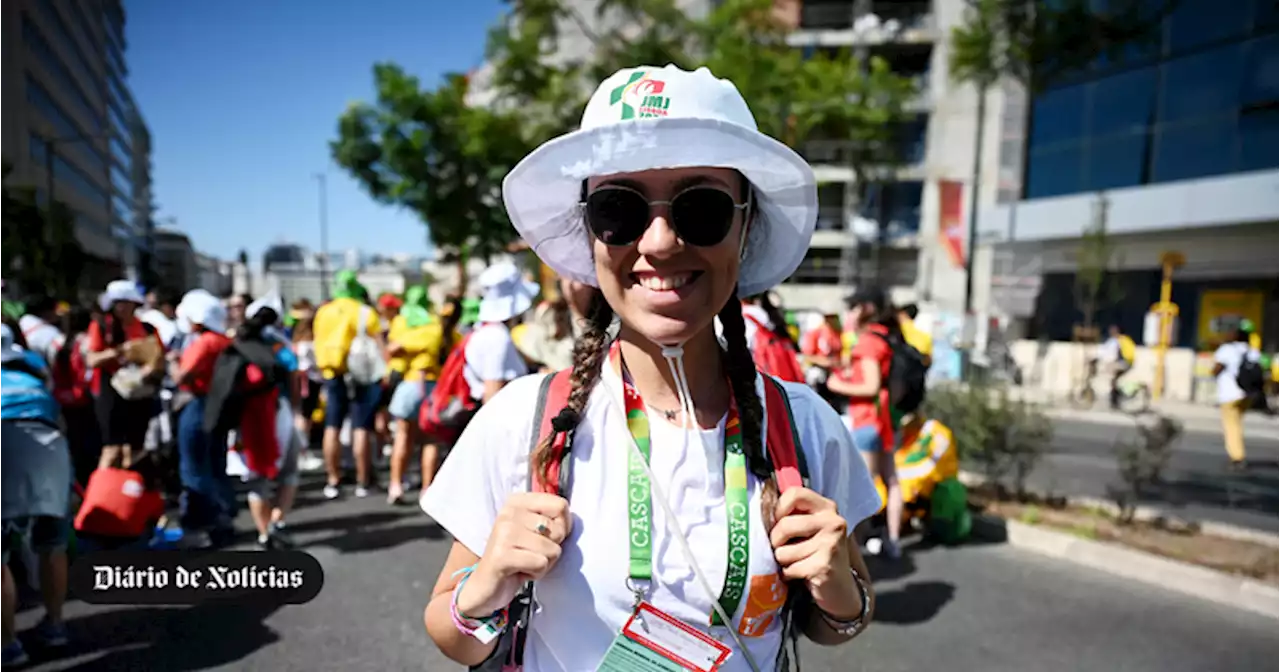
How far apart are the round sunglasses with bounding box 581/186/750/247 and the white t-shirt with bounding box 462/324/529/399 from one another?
11.6 feet

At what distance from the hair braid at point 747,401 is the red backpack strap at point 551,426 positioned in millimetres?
313

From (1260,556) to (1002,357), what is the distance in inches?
607

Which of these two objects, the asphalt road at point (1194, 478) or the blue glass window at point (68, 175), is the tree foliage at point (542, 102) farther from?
the blue glass window at point (68, 175)

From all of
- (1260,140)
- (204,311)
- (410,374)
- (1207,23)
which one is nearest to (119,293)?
(204,311)

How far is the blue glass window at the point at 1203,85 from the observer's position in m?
15.4

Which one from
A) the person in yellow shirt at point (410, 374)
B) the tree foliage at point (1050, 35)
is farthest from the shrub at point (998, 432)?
the person in yellow shirt at point (410, 374)

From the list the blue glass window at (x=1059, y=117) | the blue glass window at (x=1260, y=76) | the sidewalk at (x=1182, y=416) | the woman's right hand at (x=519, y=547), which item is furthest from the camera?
the blue glass window at (x=1059, y=117)

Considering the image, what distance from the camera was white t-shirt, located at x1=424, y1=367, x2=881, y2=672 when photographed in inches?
47.1

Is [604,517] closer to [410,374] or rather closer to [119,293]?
[410,374]

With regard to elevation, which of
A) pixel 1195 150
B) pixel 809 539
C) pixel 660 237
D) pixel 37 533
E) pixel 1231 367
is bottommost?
pixel 37 533

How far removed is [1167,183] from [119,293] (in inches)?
879

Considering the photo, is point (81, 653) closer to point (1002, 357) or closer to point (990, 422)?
point (990, 422)

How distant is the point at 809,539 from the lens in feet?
3.76

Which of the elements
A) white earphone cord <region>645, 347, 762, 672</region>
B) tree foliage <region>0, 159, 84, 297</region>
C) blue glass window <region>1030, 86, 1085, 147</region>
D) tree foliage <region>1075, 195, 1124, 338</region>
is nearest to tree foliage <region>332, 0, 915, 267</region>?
blue glass window <region>1030, 86, 1085, 147</region>
